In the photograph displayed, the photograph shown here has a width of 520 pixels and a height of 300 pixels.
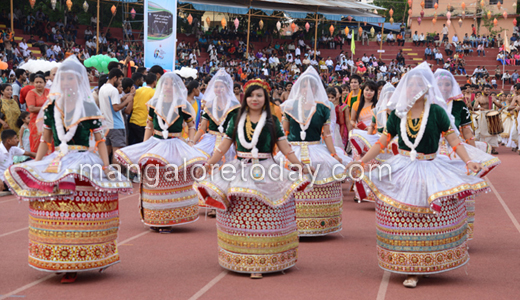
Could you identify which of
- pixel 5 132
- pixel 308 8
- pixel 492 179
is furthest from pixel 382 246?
pixel 308 8

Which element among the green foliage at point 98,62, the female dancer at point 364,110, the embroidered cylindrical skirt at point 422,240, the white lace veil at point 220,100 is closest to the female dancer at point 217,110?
the white lace veil at point 220,100

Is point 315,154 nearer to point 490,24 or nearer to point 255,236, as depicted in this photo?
point 255,236

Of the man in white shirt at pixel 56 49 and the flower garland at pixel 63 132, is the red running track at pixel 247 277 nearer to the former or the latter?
the flower garland at pixel 63 132

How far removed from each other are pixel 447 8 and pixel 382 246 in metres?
50.1

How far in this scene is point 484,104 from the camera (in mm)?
Answer: 19578

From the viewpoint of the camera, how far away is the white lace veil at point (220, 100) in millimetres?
8742

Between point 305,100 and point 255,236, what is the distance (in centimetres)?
→ 249

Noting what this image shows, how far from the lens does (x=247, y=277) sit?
576cm

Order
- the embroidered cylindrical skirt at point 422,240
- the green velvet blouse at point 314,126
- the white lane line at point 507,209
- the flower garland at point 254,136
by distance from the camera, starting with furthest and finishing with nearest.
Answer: the white lane line at point 507,209 < the green velvet blouse at point 314,126 < the flower garland at point 254,136 < the embroidered cylindrical skirt at point 422,240

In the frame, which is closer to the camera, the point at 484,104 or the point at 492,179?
the point at 492,179

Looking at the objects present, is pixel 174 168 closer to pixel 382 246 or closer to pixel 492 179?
pixel 382 246

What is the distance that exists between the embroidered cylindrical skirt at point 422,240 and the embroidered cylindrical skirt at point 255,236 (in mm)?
1019

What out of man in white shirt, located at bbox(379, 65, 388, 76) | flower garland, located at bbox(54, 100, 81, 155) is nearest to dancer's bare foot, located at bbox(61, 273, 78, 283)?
flower garland, located at bbox(54, 100, 81, 155)

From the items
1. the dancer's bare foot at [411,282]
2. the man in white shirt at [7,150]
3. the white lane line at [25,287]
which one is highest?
the man in white shirt at [7,150]
